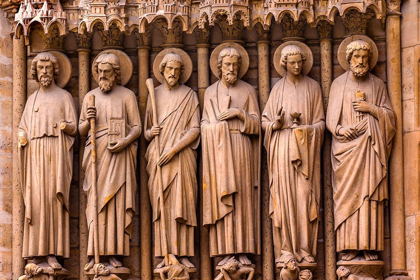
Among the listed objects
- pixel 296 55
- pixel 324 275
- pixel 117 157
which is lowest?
pixel 324 275

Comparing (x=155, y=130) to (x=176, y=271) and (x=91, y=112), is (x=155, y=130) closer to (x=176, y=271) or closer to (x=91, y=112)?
(x=91, y=112)

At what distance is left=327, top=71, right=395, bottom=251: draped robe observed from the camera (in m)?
17.0

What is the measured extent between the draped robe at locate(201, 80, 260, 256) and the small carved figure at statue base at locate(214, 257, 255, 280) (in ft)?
0.42

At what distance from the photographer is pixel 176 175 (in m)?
17.4

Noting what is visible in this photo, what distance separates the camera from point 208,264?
57.6 ft

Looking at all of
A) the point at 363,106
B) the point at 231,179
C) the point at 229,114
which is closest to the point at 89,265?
the point at 231,179

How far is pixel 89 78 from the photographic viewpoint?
18.1 metres

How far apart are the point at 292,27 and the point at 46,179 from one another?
3.18 m

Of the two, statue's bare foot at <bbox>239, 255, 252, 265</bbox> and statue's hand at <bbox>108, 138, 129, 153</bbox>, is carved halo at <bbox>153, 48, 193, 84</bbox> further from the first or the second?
statue's bare foot at <bbox>239, 255, 252, 265</bbox>

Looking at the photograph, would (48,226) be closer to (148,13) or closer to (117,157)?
(117,157)

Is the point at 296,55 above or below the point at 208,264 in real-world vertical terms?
above

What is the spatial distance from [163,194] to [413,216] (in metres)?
2.71

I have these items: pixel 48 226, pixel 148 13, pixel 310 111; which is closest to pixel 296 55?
pixel 310 111

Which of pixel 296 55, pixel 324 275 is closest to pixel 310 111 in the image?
pixel 296 55
